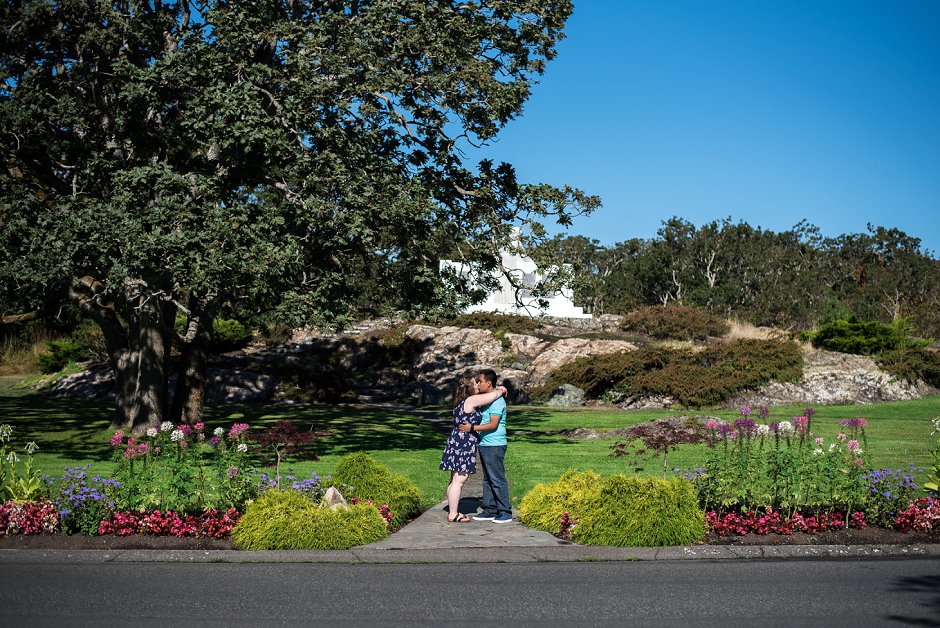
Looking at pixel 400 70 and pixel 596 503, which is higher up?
pixel 400 70

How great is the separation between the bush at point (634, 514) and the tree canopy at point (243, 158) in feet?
22.6

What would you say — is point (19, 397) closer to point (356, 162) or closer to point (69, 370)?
point (69, 370)

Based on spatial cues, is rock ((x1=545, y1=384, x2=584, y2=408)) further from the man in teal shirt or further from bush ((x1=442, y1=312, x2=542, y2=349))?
the man in teal shirt

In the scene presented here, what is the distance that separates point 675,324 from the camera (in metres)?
32.6

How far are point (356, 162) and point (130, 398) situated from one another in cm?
713

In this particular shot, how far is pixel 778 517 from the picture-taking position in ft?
30.6

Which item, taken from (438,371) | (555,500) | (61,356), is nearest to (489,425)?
(555,500)

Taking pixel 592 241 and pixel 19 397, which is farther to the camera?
pixel 592 241

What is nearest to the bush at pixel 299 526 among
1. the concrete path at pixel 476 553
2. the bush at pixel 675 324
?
the concrete path at pixel 476 553

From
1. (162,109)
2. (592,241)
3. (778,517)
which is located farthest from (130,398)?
(592,241)

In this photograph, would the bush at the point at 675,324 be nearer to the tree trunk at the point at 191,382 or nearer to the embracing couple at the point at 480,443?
the tree trunk at the point at 191,382

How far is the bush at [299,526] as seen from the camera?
859 centimetres

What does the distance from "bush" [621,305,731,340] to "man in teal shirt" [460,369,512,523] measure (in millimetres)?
23246

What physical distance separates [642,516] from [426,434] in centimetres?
1119
